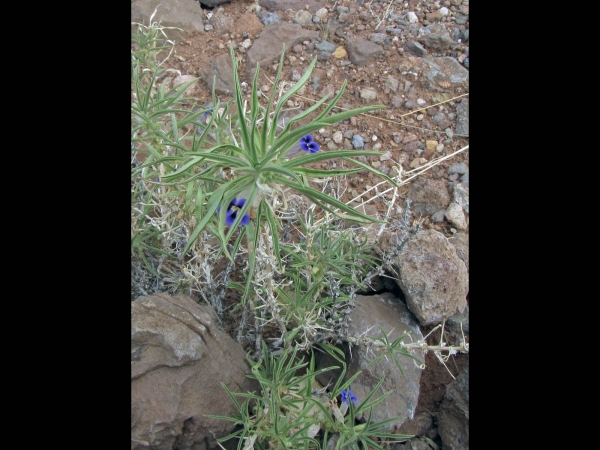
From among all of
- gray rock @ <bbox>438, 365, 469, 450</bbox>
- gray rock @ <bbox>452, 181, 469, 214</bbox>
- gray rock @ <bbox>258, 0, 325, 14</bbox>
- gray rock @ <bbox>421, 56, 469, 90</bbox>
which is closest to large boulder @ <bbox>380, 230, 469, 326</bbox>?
gray rock @ <bbox>438, 365, 469, 450</bbox>

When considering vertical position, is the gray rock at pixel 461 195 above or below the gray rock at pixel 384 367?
above

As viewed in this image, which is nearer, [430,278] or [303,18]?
[430,278]

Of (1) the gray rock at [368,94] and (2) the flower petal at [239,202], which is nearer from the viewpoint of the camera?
(2) the flower petal at [239,202]

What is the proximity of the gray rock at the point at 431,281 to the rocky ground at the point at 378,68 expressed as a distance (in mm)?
480

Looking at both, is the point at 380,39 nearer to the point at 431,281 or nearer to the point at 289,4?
the point at 289,4

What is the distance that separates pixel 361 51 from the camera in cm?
336

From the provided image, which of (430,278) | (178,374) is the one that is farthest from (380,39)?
(178,374)

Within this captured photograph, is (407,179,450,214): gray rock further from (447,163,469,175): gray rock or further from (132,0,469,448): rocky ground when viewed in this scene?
(447,163,469,175): gray rock

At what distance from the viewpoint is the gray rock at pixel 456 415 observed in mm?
2107

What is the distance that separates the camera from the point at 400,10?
355 cm

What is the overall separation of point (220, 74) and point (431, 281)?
1964mm

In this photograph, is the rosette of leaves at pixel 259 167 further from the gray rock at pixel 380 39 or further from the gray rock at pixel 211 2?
the gray rock at pixel 211 2

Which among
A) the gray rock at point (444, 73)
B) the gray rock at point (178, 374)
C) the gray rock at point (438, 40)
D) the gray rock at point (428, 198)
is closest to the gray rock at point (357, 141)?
the gray rock at point (428, 198)

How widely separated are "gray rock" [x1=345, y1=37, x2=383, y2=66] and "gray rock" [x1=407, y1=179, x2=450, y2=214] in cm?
102
